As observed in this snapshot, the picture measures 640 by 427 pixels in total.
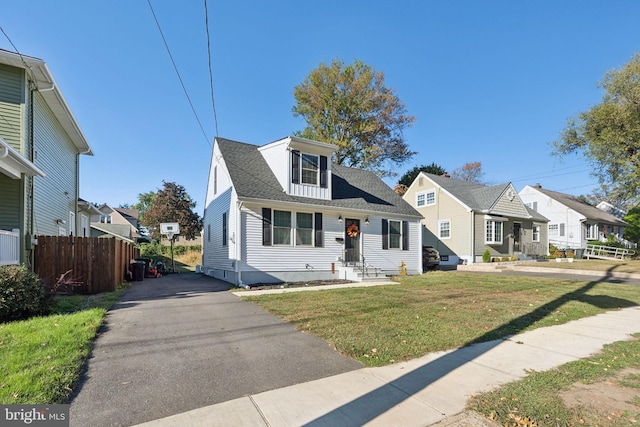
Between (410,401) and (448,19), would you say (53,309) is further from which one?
(448,19)

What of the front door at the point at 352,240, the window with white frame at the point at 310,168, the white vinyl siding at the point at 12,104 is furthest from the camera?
the front door at the point at 352,240

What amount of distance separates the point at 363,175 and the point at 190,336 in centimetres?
1474

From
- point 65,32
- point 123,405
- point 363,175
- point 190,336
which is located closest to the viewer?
point 123,405

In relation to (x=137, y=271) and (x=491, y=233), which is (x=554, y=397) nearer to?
(x=137, y=271)

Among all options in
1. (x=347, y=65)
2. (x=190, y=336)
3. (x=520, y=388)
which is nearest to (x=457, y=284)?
(x=520, y=388)

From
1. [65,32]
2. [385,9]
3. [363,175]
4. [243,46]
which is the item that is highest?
[385,9]

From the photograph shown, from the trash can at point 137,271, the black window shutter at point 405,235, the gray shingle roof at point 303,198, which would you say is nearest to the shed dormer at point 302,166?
the gray shingle roof at point 303,198

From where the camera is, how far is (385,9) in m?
12.5

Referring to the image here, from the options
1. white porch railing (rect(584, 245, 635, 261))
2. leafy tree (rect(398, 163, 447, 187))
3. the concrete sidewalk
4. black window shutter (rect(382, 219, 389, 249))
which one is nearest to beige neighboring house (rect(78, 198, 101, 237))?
black window shutter (rect(382, 219, 389, 249))

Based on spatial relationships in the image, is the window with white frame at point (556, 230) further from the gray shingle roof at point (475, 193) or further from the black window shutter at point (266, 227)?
the black window shutter at point (266, 227)

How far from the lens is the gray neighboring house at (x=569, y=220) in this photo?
30.3 m

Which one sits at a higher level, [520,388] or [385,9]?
[385,9]

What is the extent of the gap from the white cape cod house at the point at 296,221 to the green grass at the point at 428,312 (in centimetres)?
297

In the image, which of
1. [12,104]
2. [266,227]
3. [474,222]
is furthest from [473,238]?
[12,104]
